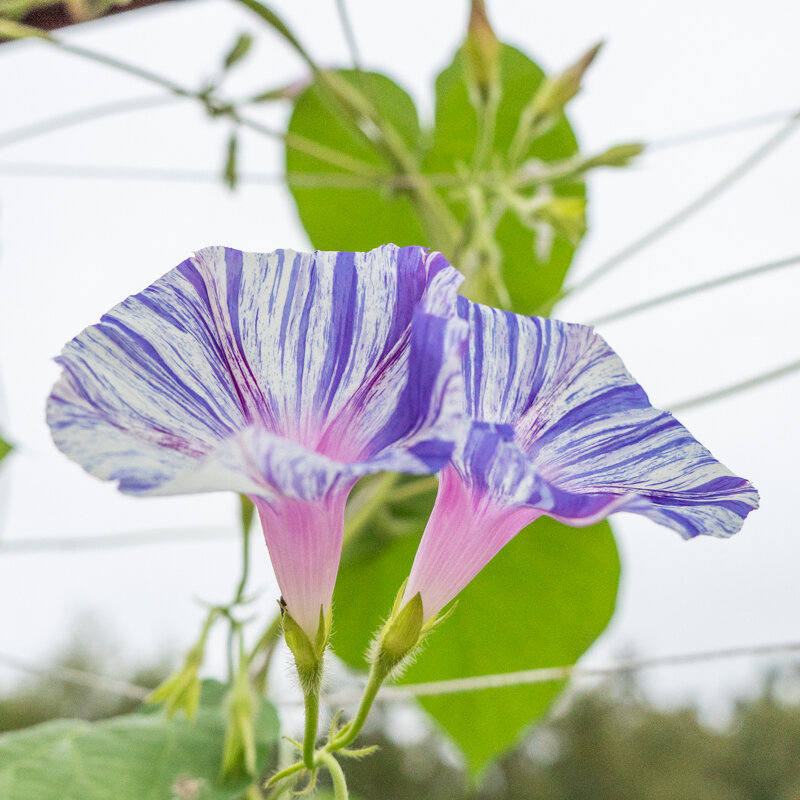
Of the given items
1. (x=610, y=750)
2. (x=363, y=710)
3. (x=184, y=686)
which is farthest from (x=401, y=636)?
(x=610, y=750)

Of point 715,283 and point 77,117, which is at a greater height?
point 77,117

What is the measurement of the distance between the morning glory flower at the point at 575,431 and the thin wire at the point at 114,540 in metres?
0.47

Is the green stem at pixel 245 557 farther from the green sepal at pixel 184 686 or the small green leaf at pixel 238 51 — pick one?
the small green leaf at pixel 238 51

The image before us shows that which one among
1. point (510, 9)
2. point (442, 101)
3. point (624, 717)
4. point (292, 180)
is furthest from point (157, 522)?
point (624, 717)

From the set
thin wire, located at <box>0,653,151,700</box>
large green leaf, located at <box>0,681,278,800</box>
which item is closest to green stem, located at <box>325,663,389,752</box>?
large green leaf, located at <box>0,681,278,800</box>

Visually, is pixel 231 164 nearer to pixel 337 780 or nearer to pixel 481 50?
pixel 481 50

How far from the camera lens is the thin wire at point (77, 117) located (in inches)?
24.1

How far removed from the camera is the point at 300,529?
20cm

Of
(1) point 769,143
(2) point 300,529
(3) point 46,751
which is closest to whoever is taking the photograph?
(2) point 300,529

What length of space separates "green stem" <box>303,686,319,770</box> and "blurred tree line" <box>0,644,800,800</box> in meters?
0.45

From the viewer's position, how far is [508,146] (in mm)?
762

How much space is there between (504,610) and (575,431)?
460 millimetres

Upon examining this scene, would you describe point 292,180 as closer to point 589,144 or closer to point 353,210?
point 353,210

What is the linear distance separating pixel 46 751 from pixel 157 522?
1.11ft
